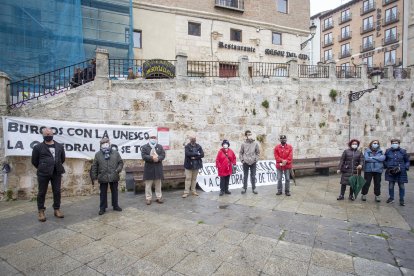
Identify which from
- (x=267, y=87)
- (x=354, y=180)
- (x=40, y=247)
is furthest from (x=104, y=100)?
(x=354, y=180)

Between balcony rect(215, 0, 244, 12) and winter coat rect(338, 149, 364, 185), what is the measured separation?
1444cm

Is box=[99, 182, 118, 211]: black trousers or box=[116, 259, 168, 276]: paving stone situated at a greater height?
box=[99, 182, 118, 211]: black trousers

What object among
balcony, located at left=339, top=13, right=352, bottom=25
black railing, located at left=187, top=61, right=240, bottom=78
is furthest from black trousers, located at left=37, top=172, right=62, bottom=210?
balcony, located at left=339, top=13, right=352, bottom=25

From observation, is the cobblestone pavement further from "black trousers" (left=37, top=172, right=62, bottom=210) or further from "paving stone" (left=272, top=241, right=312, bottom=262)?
"black trousers" (left=37, top=172, right=62, bottom=210)

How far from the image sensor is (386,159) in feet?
22.3

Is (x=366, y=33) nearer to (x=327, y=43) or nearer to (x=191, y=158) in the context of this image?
(x=327, y=43)

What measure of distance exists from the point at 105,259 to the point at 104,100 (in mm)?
5742

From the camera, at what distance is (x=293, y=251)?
3.85m

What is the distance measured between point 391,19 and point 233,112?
3511 cm

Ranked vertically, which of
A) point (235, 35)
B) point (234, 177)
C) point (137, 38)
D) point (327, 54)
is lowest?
point (234, 177)

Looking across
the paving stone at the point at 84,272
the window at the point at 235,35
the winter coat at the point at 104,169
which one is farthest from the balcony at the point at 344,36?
the paving stone at the point at 84,272

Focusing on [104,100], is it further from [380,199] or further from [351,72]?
[351,72]

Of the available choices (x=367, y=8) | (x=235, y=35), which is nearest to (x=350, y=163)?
(x=235, y=35)

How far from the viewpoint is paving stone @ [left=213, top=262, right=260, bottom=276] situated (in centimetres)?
325
